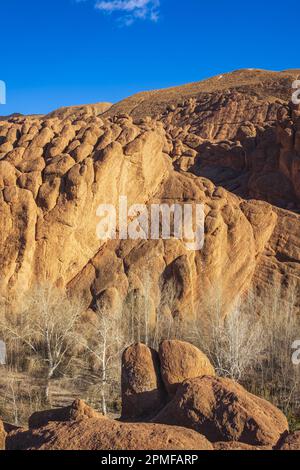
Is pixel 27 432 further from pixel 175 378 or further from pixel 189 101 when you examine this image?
pixel 189 101

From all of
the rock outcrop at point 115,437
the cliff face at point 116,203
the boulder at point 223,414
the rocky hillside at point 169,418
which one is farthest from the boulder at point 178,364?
the cliff face at point 116,203

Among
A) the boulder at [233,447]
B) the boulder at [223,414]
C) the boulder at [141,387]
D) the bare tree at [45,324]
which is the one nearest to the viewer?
the boulder at [233,447]

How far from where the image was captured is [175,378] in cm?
1375

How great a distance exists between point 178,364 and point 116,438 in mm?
5696

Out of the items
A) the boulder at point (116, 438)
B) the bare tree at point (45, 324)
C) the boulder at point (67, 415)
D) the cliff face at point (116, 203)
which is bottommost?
the bare tree at point (45, 324)

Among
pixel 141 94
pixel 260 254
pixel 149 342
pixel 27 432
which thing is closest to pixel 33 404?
pixel 149 342

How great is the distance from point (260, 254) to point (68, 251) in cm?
1508

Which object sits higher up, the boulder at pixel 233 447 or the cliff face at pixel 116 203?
the cliff face at pixel 116 203

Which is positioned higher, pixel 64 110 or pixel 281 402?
pixel 64 110

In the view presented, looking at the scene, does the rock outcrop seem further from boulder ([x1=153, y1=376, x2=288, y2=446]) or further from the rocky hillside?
boulder ([x1=153, y1=376, x2=288, y2=446])

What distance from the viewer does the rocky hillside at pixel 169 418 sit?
8.51m

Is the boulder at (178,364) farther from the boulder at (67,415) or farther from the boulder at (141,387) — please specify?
the boulder at (67,415)

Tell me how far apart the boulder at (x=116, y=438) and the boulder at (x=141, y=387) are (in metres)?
4.40

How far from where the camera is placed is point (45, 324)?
26.8 metres
